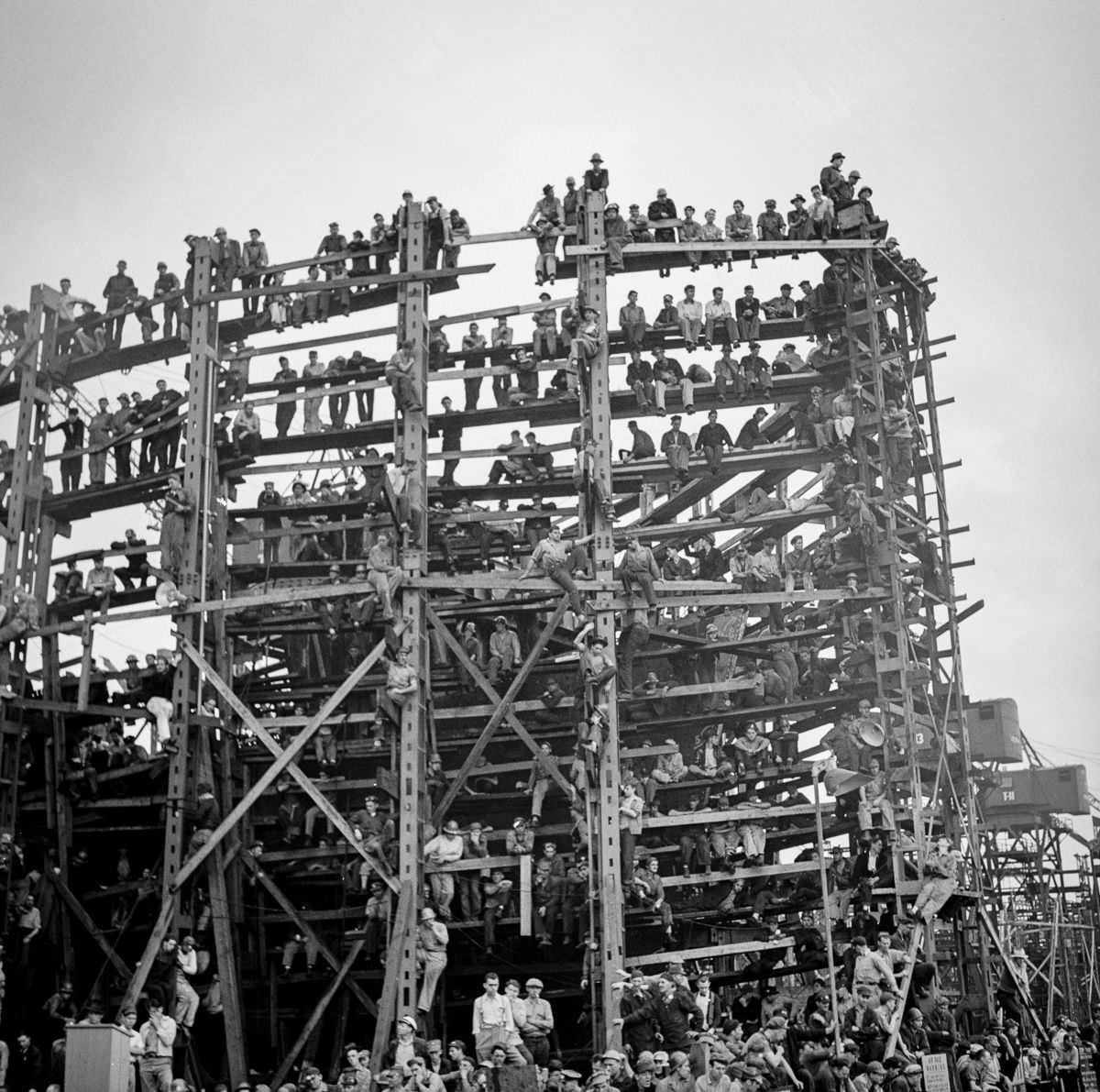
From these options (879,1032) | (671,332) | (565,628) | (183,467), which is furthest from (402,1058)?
(671,332)

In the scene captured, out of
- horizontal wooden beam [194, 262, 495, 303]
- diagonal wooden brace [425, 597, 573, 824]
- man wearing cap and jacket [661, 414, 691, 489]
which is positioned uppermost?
horizontal wooden beam [194, 262, 495, 303]

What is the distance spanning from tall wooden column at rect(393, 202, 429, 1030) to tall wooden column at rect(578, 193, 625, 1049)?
333 centimetres

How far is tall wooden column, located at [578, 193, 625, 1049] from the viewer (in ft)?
103

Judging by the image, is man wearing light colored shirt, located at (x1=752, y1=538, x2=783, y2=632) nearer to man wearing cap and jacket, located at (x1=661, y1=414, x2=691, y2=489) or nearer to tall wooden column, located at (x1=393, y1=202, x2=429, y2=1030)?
man wearing cap and jacket, located at (x1=661, y1=414, x2=691, y2=489)

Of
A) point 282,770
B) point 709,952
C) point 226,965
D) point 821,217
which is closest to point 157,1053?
point 226,965

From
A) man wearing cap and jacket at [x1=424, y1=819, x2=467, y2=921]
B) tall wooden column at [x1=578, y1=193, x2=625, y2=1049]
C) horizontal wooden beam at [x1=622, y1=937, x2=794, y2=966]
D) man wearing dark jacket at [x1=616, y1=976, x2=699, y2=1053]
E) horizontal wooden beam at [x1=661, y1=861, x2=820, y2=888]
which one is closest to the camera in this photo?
man wearing dark jacket at [x1=616, y1=976, x2=699, y2=1053]

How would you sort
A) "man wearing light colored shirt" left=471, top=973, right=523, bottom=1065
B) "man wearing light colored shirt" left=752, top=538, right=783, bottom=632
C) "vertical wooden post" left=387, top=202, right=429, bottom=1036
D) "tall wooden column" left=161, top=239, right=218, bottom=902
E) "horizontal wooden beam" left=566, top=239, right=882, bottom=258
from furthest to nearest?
"horizontal wooden beam" left=566, top=239, right=882, bottom=258, "man wearing light colored shirt" left=752, top=538, right=783, bottom=632, "tall wooden column" left=161, top=239, right=218, bottom=902, "vertical wooden post" left=387, top=202, right=429, bottom=1036, "man wearing light colored shirt" left=471, top=973, right=523, bottom=1065

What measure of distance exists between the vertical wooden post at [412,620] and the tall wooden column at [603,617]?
131 inches

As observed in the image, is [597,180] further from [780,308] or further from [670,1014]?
[670,1014]

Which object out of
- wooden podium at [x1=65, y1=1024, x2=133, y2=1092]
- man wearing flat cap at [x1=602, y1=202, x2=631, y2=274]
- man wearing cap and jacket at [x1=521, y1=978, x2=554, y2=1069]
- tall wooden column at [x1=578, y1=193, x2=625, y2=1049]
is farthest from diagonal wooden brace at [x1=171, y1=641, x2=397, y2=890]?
wooden podium at [x1=65, y1=1024, x2=133, y2=1092]

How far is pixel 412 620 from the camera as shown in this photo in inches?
1310

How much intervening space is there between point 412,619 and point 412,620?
0.02m

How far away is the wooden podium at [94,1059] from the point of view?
2034 centimetres

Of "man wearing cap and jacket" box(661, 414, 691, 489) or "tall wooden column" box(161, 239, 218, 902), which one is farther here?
"man wearing cap and jacket" box(661, 414, 691, 489)
